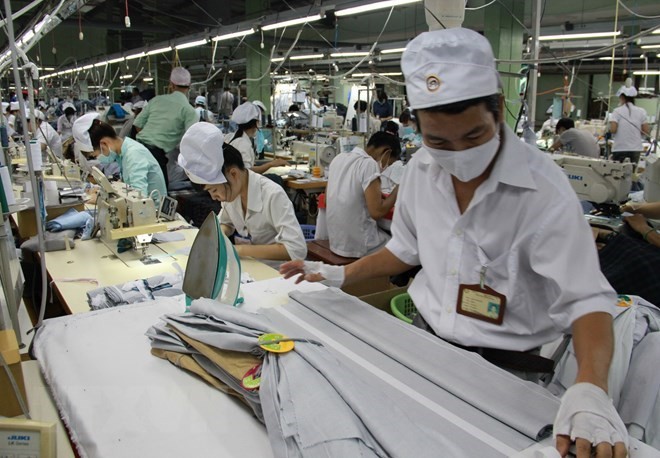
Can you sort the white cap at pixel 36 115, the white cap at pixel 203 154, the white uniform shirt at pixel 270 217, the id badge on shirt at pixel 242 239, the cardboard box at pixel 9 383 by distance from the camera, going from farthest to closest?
the id badge on shirt at pixel 242 239 → the white uniform shirt at pixel 270 217 → the white cap at pixel 203 154 → the white cap at pixel 36 115 → the cardboard box at pixel 9 383

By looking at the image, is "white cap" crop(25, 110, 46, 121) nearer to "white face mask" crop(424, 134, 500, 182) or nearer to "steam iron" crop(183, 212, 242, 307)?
"steam iron" crop(183, 212, 242, 307)

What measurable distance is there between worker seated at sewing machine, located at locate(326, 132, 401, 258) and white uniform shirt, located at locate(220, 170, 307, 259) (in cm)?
110

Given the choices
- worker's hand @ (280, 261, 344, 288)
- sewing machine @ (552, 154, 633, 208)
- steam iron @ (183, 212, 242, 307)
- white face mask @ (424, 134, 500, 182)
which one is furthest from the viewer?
sewing machine @ (552, 154, 633, 208)

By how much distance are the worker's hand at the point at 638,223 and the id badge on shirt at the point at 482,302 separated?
235cm

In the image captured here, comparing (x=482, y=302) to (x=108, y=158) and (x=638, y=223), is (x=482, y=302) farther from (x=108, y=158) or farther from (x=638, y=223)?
(x=108, y=158)

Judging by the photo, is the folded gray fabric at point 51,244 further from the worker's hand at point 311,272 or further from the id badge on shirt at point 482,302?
the id badge on shirt at point 482,302

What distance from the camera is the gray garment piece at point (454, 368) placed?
1.07 m

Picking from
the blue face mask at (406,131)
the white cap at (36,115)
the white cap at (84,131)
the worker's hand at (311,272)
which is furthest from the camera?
Result: the blue face mask at (406,131)

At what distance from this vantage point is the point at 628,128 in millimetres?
8227

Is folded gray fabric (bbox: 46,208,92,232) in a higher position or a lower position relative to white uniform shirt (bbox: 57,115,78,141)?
lower

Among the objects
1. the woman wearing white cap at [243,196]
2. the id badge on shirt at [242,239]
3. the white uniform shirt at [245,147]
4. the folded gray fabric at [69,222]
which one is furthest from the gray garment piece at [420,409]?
the white uniform shirt at [245,147]

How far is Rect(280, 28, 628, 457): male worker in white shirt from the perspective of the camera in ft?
4.14

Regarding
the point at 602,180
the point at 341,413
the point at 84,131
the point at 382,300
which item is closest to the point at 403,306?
the point at 382,300

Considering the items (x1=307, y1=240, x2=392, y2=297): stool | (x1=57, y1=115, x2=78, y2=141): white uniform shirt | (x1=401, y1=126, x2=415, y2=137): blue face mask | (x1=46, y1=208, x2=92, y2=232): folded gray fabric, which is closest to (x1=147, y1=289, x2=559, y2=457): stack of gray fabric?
(x1=307, y1=240, x2=392, y2=297): stool
